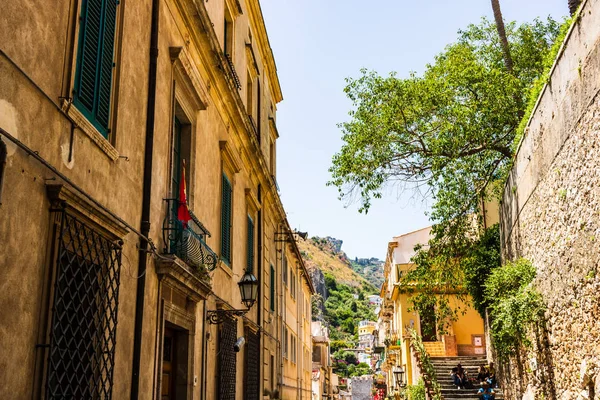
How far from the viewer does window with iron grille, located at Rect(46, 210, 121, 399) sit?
4.82m

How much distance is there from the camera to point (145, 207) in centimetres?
713

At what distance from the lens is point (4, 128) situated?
4.20m


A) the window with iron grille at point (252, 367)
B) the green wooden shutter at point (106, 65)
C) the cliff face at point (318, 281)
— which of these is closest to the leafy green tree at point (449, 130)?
the window with iron grille at point (252, 367)

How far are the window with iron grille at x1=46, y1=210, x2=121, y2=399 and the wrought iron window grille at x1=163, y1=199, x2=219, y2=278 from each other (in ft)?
5.88

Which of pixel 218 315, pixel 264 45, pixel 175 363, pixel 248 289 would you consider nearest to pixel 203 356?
pixel 175 363

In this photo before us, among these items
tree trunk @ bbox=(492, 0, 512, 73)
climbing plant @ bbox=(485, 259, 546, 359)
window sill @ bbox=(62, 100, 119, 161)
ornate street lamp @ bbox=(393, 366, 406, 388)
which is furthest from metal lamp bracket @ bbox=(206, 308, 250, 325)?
ornate street lamp @ bbox=(393, 366, 406, 388)

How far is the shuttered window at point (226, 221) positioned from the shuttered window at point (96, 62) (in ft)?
17.5

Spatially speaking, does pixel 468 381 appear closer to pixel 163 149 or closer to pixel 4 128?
pixel 163 149

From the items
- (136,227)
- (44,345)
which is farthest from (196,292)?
(44,345)

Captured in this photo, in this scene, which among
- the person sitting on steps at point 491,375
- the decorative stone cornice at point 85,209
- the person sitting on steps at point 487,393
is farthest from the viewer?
the person sitting on steps at point 491,375

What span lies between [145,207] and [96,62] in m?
1.87

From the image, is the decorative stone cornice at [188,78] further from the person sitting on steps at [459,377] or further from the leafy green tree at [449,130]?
the person sitting on steps at [459,377]

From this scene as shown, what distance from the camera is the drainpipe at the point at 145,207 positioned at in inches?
259

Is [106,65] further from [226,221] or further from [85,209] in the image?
[226,221]
